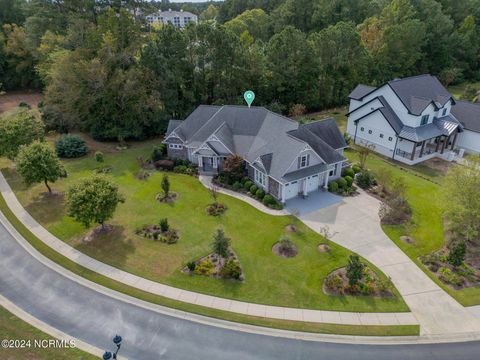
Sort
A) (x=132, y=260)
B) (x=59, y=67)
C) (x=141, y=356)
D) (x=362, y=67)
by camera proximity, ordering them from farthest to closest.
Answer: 1. (x=362, y=67)
2. (x=59, y=67)
3. (x=132, y=260)
4. (x=141, y=356)

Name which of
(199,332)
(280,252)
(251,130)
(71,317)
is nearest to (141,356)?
(199,332)

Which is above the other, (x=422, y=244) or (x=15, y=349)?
(x=422, y=244)

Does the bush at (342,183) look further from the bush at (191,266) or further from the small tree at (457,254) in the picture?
the bush at (191,266)

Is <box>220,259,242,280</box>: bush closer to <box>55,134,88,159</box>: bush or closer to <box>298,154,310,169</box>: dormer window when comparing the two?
<box>298,154,310,169</box>: dormer window

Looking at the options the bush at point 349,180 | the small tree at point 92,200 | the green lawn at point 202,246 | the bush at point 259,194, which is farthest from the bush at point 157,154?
the bush at point 349,180

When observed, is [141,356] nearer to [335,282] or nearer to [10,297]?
[10,297]

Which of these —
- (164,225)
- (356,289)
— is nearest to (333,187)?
(356,289)

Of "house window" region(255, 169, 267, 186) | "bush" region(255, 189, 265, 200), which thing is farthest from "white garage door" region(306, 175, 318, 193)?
"bush" region(255, 189, 265, 200)

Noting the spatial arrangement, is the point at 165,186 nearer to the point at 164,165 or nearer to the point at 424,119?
the point at 164,165
